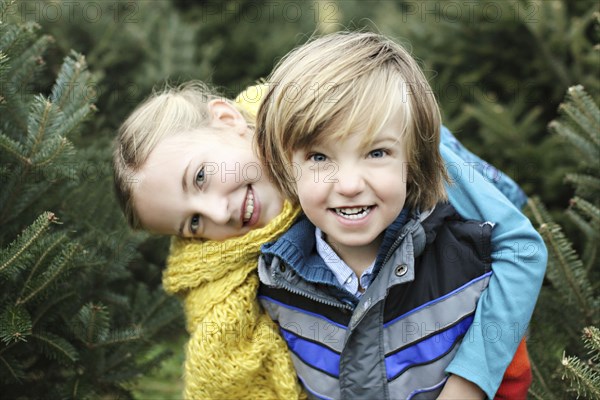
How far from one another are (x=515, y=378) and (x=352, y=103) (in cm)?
103

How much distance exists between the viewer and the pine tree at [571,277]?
8.06 feet

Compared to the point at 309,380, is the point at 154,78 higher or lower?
higher

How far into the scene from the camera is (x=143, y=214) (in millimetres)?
2441

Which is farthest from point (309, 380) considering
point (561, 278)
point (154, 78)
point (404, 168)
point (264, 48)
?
point (264, 48)

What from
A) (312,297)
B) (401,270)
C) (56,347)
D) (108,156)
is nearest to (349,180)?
(401,270)

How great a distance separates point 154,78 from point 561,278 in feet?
9.67

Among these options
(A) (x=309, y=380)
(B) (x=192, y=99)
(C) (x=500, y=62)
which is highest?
(C) (x=500, y=62)

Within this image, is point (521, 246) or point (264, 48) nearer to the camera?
point (521, 246)

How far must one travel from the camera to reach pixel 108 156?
10.8ft

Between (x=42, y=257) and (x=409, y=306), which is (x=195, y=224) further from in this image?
(x=409, y=306)

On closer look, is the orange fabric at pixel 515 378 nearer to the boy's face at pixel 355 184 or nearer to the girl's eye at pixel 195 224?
the boy's face at pixel 355 184

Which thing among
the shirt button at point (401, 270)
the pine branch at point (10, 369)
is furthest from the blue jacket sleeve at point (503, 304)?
the pine branch at point (10, 369)

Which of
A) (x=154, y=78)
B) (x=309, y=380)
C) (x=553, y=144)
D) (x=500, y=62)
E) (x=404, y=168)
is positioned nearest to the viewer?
(x=404, y=168)

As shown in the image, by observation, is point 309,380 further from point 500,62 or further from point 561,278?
point 500,62
